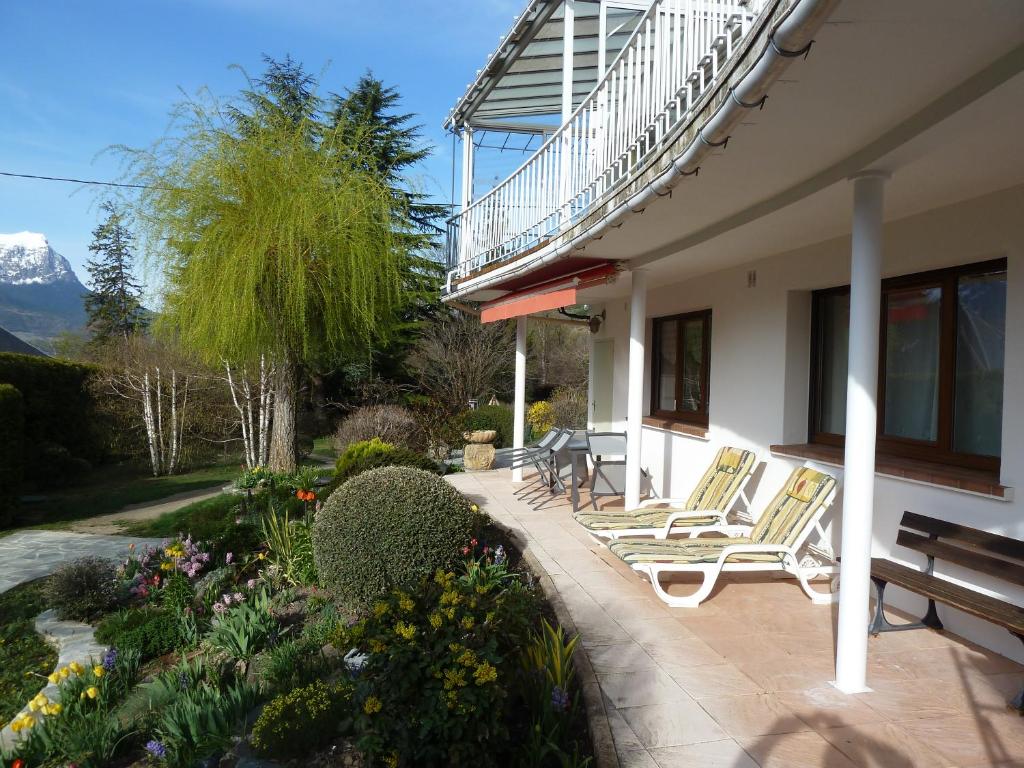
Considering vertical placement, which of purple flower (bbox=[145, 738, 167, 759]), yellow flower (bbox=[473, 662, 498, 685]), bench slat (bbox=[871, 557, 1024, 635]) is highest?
bench slat (bbox=[871, 557, 1024, 635])

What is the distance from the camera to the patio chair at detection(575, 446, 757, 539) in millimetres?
5777

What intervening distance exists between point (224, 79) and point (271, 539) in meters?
6.60

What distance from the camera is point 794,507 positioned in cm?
514

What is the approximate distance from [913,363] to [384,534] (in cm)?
439

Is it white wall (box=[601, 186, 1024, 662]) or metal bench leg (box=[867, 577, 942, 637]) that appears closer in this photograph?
white wall (box=[601, 186, 1024, 662])

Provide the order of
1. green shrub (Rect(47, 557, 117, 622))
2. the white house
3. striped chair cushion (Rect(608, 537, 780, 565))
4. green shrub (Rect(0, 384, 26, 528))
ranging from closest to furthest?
the white house, striped chair cushion (Rect(608, 537, 780, 565)), green shrub (Rect(47, 557, 117, 622)), green shrub (Rect(0, 384, 26, 528))

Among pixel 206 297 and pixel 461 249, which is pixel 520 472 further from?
pixel 206 297

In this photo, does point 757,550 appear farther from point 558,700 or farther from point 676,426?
point 676,426

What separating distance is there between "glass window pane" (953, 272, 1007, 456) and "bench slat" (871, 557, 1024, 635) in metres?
1.06

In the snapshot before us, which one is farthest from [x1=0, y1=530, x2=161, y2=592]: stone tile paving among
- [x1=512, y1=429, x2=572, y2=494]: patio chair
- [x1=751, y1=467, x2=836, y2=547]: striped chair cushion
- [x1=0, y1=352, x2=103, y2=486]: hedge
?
[x1=751, y1=467, x2=836, y2=547]: striped chair cushion

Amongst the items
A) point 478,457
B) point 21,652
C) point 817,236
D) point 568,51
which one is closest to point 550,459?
point 478,457

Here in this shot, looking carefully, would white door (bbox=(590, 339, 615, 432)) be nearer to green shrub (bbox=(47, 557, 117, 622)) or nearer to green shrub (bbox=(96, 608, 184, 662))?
green shrub (bbox=(96, 608, 184, 662))

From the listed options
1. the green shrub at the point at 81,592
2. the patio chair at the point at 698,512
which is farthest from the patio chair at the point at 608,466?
the green shrub at the point at 81,592

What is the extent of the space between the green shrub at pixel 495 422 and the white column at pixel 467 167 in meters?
8.07
